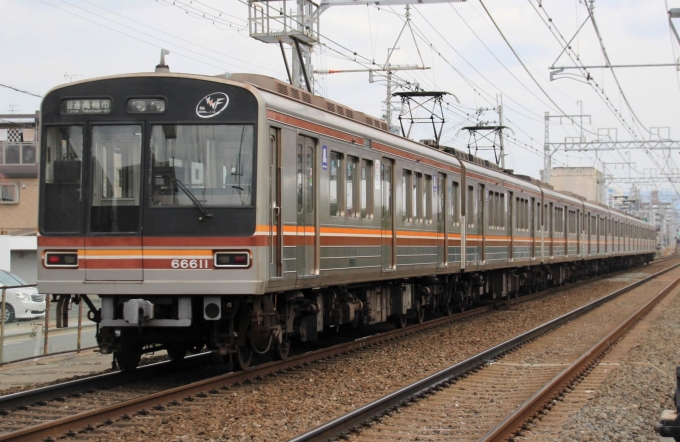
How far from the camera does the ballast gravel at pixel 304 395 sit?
7.18 m

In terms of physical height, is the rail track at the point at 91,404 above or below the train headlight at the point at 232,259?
below

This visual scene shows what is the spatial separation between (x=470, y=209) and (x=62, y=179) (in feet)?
34.8

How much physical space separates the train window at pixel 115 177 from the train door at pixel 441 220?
25.0ft

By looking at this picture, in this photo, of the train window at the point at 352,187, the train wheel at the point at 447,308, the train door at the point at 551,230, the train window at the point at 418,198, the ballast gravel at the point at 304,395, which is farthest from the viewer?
the train door at the point at 551,230

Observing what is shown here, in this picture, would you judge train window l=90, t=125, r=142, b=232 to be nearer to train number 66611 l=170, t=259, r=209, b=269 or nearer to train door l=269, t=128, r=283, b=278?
train number 66611 l=170, t=259, r=209, b=269

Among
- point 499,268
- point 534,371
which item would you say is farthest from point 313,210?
point 499,268

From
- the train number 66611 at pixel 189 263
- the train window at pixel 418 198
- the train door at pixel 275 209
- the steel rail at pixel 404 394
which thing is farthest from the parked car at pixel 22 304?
the steel rail at pixel 404 394

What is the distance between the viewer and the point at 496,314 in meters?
19.0

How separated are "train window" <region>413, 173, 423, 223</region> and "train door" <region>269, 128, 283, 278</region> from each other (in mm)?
5312

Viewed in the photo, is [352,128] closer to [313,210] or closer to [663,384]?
[313,210]

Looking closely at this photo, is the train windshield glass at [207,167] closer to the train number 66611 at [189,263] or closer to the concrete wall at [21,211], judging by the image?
the train number 66611 at [189,263]

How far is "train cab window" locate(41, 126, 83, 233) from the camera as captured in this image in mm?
9281

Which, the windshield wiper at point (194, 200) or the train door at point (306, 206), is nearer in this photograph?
the windshield wiper at point (194, 200)

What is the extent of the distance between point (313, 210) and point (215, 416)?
11.6ft
